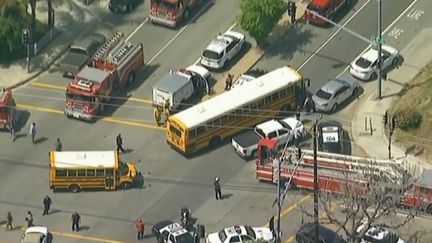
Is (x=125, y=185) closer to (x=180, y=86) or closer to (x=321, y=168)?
(x=180, y=86)

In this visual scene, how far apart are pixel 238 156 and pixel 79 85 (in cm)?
1194

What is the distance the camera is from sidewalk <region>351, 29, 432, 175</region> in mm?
104250

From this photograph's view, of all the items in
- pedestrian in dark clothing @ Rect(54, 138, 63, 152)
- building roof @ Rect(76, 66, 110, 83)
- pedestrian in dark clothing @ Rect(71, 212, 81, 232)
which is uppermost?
building roof @ Rect(76, 66, 110, 83)

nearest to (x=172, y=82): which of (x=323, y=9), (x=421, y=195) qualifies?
(x=323, y=9)

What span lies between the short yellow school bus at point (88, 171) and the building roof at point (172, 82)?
25.0 ft

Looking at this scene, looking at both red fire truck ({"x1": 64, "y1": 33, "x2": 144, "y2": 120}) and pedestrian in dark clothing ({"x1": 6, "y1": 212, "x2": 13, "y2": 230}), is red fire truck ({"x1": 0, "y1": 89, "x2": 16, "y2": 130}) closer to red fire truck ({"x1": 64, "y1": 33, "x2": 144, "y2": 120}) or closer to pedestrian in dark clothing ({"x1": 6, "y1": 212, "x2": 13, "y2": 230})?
red fire truck ({"x1": 64, "y1": 33, "x2": 144, "y2": 120})

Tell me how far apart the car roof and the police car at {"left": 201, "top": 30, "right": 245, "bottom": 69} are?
793 cm

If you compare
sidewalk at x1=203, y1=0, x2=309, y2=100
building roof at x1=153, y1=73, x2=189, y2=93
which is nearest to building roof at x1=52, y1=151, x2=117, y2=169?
building roof at x1=153, y1=73, x2=189, y2=93

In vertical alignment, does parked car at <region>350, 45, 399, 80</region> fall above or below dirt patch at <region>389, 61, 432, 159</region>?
above

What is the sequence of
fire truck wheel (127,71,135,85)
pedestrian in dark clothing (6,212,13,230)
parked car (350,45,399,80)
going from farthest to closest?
fire truck wheel (127,71,135,85), parked car (350,45,399,80), pedestrian in dark clothing (6,212,13,230)

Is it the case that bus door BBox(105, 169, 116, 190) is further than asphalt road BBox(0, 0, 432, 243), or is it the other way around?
bus door BBox(105, 169, 116, 190)

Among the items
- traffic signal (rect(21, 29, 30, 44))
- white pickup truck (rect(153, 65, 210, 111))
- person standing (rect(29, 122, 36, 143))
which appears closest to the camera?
person standing (rect(29, 122, 36, 143))

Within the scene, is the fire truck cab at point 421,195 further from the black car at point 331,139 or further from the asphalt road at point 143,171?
the asphalt road at point 143,171

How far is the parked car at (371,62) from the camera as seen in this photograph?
10975 cm
